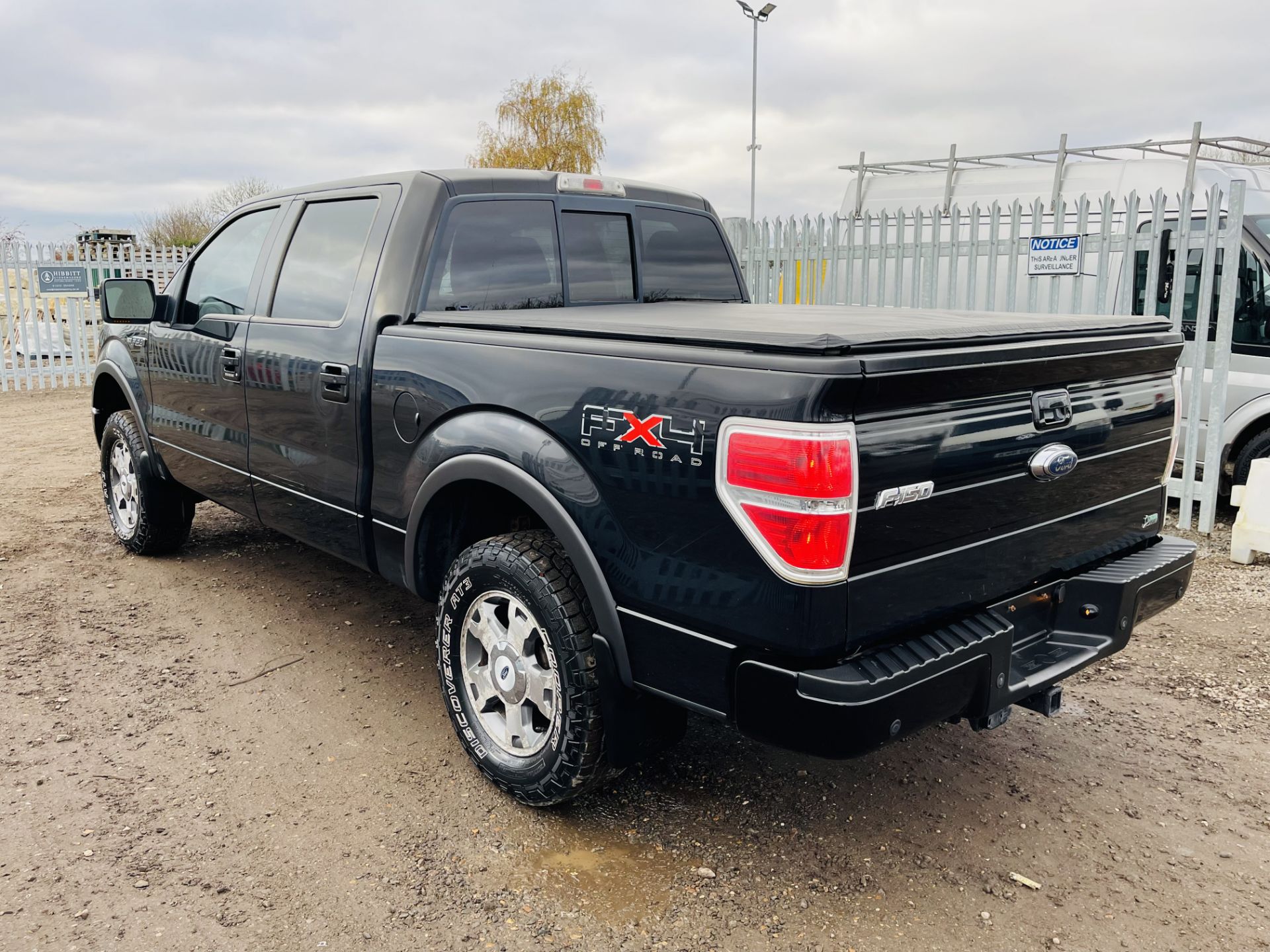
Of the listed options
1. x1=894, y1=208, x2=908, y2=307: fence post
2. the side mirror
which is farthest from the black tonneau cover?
x1=894, y1=208, x2=908, y2=307: fence post

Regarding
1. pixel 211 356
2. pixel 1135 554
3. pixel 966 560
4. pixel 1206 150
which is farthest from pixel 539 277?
pixel 1206 150

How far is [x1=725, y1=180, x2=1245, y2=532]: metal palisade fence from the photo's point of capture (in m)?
6.33

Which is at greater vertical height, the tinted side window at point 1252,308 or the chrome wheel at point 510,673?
the tinted side window at point 1252,308

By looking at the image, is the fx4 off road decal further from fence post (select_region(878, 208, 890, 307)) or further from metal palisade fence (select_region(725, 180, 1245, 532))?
fence post (select_region(878, 208, 890, 307))

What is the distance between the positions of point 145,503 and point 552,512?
12.2 feet

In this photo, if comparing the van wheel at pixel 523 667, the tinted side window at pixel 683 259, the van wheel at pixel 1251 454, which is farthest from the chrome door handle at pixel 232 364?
the van wheel at pixel 1251 454

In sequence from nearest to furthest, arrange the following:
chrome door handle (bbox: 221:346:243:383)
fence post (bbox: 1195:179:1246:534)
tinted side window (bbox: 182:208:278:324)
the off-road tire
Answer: chrome door handle (bbox: 221:346:243:383) < tinted side window (bbox: 182:208:278:324) < the off-road tire < fence post (bbox: 1195:179:1246:534)

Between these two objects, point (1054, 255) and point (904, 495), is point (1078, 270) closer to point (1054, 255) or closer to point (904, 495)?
point (1054, 255)

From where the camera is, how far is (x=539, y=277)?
385 centimetres

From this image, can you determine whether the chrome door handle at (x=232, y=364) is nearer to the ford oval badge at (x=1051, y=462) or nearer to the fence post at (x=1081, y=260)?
the ford oval badge at (x=1051, y=462)

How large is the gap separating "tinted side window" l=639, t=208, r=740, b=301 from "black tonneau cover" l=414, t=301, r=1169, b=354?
43 cm

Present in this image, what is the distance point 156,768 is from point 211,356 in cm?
193

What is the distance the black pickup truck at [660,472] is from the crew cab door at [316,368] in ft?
0.05

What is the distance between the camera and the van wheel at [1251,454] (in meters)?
6.57
